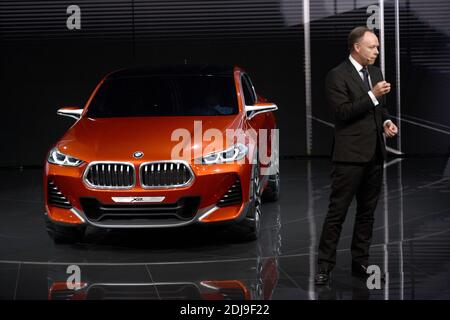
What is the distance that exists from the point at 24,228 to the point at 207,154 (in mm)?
2322

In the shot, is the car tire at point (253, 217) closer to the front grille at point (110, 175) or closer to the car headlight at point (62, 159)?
the front grille at point (110, 175)

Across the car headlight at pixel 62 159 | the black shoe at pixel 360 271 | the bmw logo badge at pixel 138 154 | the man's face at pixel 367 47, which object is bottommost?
the black shoe at pixel 360 271

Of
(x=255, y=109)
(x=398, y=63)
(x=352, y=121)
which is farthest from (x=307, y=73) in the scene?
(x=352, y=121)

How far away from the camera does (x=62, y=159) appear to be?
7.97 m

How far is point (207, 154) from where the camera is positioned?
7777 millimetres

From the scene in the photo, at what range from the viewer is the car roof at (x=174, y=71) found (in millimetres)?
9125

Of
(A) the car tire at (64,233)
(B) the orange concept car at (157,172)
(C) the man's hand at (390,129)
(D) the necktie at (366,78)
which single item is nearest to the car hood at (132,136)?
(B) the orange concept car at (157,172)

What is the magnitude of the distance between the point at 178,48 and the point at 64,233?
7288 mm

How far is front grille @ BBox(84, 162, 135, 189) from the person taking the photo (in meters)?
7.71

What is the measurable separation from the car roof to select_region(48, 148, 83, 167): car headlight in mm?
1368

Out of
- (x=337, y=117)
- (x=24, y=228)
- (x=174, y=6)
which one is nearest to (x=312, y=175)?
(x=174, y=6)

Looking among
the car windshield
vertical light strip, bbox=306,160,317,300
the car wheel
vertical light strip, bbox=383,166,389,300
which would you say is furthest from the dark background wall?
the car windshield

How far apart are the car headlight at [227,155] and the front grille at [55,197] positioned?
1215 mm

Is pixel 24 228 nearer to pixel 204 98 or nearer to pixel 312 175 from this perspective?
pixel 204 98
